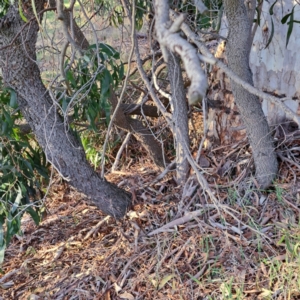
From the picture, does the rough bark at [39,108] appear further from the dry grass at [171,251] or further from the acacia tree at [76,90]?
the dry grass at [171,251]

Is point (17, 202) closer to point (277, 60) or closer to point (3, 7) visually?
point (3, 7)

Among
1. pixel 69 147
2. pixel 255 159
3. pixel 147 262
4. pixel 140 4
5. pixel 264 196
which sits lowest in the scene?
pixel 147 262

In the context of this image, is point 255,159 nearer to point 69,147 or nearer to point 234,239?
point 234,239

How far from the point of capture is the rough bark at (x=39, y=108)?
2.39 meters

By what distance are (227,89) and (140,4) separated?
81 centimetres

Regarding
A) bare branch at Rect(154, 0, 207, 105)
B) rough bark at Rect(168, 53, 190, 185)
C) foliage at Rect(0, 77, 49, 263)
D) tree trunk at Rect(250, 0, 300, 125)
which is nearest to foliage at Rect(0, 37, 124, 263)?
foliage at Rect(0, 77, 49, 263)

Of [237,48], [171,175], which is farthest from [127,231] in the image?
[237,48]

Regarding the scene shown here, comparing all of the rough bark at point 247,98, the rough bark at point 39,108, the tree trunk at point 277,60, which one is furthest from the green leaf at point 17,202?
the tree trunk at point 277,60

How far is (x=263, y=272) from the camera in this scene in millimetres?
2057

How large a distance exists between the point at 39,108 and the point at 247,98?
45.0 inches

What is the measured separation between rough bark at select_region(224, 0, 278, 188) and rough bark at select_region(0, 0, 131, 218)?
3.01 ft

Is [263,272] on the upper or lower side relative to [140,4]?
lower

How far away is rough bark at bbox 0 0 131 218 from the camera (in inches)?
94.2

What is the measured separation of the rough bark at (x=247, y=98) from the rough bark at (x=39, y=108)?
917mm
